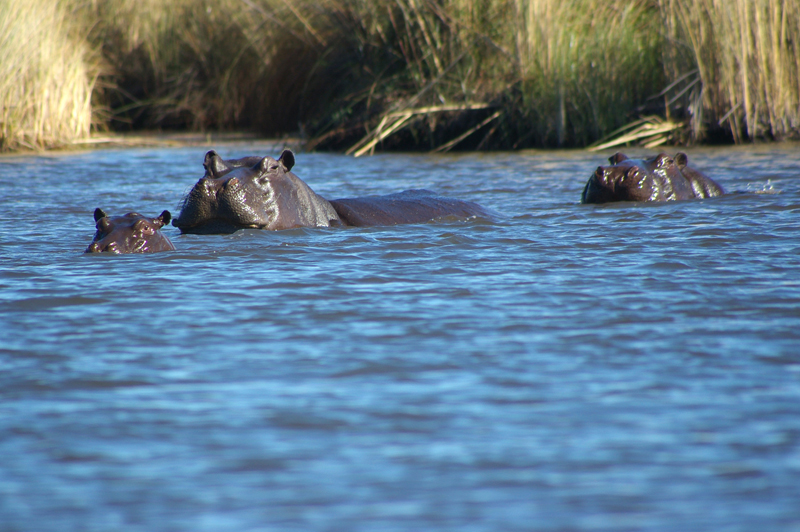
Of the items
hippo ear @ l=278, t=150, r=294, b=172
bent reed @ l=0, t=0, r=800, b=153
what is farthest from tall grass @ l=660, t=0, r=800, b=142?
hippo ear @ l=278, t=150, r=294, b=172

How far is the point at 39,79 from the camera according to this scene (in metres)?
11.1

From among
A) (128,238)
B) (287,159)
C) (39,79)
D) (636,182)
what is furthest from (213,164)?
(39,79)

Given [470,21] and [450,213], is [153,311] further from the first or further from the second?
[470,21]

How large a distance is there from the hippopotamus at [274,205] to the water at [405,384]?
0.87 ft

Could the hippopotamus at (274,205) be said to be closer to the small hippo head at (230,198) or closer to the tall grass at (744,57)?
the small hippo head at (230,198)

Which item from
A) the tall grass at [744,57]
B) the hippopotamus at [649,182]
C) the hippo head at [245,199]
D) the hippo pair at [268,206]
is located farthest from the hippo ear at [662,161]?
the tall grass at [744,57]

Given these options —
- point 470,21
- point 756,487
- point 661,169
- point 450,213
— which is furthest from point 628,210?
point 470,21

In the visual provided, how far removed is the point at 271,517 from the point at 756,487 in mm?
1017

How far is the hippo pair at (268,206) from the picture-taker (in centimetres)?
527

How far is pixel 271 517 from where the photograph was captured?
2061mm

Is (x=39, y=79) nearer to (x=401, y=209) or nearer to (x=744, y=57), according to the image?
(x=401, y=209)

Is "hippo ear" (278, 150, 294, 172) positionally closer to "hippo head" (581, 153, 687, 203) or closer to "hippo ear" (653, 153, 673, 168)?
"hippo head" (581, 153, 687, 203)

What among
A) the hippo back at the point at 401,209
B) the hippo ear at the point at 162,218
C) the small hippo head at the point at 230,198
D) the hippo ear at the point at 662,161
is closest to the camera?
the hippo ear at the point at 162,218

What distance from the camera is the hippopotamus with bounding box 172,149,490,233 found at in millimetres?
5773
